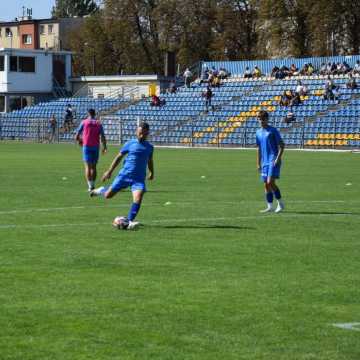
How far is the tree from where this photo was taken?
6211 inches

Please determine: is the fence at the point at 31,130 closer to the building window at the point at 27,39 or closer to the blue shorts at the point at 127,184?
the building window at the point at 27,39

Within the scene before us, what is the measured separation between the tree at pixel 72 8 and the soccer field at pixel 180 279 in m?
139

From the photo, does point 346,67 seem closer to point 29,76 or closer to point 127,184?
point 29,76

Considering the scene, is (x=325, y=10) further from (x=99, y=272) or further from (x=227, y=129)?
(x=99, y=272)

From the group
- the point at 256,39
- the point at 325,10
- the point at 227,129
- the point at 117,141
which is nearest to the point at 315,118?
the point at 227,129

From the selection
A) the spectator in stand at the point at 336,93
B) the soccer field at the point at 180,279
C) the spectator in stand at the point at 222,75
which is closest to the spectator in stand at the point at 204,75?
the spectator in stand at the point at 222,75

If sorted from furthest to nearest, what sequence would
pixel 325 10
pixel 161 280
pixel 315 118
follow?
pixel 325 10 < pixel 315 118 < pixel 161 280

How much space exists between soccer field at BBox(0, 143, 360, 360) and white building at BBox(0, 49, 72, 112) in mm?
57259

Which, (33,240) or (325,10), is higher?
(325,10)

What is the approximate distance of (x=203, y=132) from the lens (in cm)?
5922

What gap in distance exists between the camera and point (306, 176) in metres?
30.6

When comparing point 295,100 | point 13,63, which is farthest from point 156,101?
point 13,63

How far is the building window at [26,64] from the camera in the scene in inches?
3123

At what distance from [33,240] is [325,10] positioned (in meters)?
63.5
